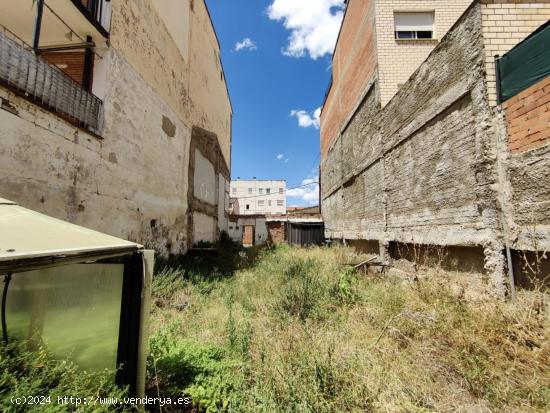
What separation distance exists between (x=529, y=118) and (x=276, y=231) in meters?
21.0

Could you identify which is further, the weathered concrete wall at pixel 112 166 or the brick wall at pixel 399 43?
the brick wall at pixel 399 43

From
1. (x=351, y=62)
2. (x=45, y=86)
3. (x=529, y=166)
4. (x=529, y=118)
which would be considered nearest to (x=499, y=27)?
(x=529, y=118)

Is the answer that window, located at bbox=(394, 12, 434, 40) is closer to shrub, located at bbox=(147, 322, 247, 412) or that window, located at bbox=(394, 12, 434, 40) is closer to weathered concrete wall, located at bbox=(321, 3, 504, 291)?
weathered concrete wall, located at bbox=(321, 3, 504, 291)

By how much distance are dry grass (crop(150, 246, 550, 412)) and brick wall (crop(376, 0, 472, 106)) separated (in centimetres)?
666

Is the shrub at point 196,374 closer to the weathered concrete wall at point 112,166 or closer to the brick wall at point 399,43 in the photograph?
the weathered concrete wall at point 112,166

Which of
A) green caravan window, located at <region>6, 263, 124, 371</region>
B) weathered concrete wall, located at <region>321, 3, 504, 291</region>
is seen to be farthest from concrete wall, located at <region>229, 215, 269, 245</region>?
green caravan window, located at <region>6, 263, 124, 371</region>

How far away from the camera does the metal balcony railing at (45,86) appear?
4.16 metres

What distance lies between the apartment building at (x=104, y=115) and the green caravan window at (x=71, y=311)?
3376 mm

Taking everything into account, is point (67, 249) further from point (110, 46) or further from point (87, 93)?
point (110, 46)

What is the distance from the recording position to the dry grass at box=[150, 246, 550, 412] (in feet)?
7.57

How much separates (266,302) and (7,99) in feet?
17.1

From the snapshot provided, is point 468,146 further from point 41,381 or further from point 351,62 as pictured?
point 351,62

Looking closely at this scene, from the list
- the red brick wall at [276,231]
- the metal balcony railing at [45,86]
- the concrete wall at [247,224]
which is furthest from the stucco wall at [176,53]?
the concrete wall at [247,224]

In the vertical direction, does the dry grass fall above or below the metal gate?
below
